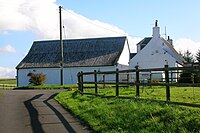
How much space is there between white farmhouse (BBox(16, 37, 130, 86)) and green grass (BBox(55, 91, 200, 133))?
142 ft

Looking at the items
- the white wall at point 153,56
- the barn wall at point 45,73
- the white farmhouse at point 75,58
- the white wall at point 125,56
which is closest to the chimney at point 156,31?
the white wall at point 153,56

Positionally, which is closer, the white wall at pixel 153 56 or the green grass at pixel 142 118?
the green grass at pixel 142 118

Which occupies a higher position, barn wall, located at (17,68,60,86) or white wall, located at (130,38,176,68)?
white wall, located at (130,38,176,68)

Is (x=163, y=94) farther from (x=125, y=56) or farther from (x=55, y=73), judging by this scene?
(x=125, y=56)

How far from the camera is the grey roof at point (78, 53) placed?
194ft

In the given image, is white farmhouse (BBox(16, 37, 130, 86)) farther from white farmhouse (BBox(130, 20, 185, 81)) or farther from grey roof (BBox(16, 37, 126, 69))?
white farmhouse (BBox(130, 20, 185, 81))

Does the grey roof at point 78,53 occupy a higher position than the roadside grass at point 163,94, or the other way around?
the grey roof at point 78,53

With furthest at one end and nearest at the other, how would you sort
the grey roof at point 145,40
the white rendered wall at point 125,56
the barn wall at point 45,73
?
the grey roof at point 145,40 → the barn wall at point 45,73 → the white rendered wall at point 125,56

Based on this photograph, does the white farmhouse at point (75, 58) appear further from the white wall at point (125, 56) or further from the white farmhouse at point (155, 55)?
the white farmhouse at point (155, 55)

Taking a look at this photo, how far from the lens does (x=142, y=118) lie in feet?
33.5

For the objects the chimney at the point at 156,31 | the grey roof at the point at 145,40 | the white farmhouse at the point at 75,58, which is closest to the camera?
the chimney at the point at 156,31

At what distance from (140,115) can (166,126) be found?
73.3 inches

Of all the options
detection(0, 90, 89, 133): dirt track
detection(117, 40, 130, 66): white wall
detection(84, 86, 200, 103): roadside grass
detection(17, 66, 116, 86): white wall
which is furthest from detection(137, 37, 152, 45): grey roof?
detection(0, 90, 89, 133): dirt track

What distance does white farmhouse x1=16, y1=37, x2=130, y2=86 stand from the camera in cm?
5844
